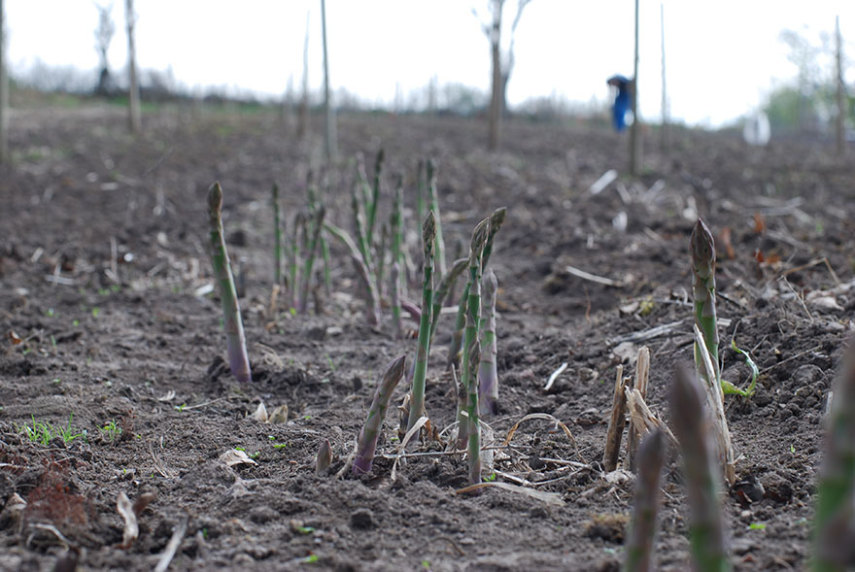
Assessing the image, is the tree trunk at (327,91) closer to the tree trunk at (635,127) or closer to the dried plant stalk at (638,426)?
the tree trunk at (635,127)

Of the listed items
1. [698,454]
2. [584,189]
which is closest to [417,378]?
[698,454]

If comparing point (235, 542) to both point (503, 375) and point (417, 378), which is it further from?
point (503, 375)

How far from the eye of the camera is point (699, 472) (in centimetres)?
104

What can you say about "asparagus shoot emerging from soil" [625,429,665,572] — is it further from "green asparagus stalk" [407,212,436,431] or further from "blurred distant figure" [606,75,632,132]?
"blurred distant figure" [606,75,632,132]

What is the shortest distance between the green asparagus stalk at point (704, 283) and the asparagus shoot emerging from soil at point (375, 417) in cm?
93

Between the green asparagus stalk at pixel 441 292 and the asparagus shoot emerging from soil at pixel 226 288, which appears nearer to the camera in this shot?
the green asparagus stalk at pixel 441 292

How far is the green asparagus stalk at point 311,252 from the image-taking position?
14.8 feet

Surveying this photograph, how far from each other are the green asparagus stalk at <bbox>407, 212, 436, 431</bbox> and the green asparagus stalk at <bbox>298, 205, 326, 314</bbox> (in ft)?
6.97

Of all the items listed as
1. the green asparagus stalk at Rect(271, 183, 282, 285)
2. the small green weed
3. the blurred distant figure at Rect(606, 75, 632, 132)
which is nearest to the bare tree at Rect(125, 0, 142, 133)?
the blurred distant figure at Rect(606, 75, 632, 132)

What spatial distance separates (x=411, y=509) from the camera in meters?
2.02

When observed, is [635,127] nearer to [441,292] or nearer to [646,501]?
[441,292]

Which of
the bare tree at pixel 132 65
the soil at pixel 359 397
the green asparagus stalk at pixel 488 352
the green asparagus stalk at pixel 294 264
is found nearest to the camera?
the soil at pixel 359 397

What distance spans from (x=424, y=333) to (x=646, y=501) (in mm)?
1241

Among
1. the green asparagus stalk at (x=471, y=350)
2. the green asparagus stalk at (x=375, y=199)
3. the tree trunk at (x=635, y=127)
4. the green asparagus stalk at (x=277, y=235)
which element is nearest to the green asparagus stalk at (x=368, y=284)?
the green asparagus stalk at (x=375, y=199)
